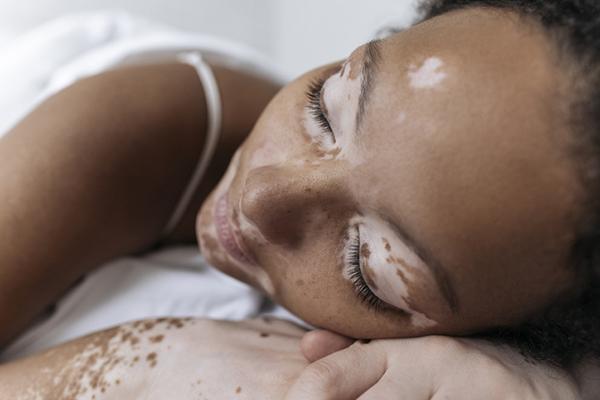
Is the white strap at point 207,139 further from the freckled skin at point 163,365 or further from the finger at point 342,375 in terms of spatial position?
the finger at point 342,375

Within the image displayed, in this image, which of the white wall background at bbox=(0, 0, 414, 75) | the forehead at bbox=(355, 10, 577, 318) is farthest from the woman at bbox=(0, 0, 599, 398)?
the white wall background at bbox=(0, 0, 414, 75)

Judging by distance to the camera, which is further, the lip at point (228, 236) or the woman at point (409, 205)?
the lip at point (228, 236)

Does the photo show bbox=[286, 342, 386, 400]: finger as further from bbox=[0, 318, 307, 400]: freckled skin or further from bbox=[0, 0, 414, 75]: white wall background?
bbox=[0, 0, 414, 75]: white wall background

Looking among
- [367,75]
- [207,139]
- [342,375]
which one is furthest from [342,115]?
[207,139]

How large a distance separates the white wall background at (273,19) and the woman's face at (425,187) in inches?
32.4

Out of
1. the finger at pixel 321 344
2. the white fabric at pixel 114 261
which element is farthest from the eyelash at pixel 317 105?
the white fabric at pixel 114 261

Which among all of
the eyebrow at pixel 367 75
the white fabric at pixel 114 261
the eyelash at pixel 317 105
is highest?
the eyebrow at pixel 367 75

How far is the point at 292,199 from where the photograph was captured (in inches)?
25.7

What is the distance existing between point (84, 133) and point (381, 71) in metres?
0.43

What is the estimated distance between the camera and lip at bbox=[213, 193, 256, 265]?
2.49 feet

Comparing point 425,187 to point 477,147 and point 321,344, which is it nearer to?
point 477,147

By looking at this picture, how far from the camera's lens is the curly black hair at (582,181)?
55 centimetres

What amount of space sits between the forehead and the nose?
4 cm

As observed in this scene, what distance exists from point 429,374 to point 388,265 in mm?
108
